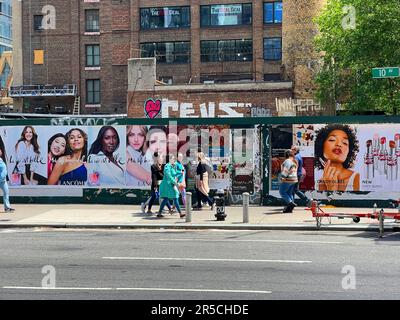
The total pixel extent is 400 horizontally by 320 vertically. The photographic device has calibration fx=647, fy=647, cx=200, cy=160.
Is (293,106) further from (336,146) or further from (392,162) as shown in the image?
(392,162)

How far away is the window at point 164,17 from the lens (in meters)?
64.9

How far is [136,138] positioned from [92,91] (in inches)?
1871

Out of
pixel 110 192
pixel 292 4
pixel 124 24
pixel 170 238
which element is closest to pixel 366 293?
pixel 170 238

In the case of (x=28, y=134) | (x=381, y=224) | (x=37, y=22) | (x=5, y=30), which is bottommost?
(x=381, y=224)

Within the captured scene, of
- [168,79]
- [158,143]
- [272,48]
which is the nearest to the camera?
[158,143]

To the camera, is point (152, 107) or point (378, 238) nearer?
point (378, 238)

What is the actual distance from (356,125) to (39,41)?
54.4 meters

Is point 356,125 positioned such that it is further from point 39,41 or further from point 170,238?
point 39,41

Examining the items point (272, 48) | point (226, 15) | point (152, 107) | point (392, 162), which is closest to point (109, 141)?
point (392, 162)

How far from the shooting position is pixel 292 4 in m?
39.9

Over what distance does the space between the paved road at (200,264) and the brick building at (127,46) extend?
46.2 meters

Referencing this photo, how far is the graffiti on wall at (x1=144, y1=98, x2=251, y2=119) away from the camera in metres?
38.7

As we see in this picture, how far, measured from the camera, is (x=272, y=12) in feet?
208

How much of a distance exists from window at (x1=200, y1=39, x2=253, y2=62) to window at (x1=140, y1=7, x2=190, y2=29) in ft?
Answer: 10.6
